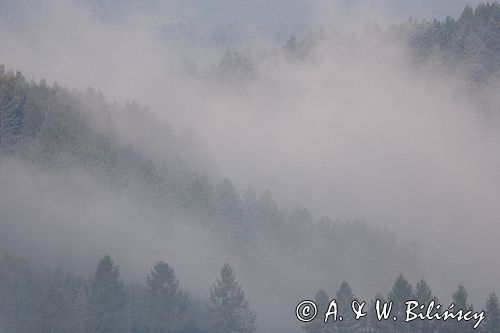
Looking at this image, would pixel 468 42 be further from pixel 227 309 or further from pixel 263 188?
pixel 227 309

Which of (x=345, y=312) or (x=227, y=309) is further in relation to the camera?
(x=227, y=309)

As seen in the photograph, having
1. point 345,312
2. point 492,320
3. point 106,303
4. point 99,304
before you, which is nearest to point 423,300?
point 492,320

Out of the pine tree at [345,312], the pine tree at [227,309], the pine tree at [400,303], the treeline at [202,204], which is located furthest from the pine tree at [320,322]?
the treeline at [202,204]

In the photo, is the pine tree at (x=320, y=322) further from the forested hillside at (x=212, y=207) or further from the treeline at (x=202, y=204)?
the treeline at (x=202, y=204)

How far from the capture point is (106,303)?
5059cm

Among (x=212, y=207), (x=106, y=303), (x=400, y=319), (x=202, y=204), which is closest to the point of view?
(x=400, y=319)

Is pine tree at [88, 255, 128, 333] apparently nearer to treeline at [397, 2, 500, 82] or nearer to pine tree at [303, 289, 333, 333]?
pine tree at [303, 289, 333, 333]

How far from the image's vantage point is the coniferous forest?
54438mm

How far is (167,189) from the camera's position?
7756 centimetres

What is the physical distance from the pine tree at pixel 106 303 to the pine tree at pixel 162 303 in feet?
11.1

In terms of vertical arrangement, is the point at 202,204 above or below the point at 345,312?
above

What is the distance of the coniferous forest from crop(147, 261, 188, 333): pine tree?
0.42 feet

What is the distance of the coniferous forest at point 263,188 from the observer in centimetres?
5444

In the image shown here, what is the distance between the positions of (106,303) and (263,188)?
200ft
